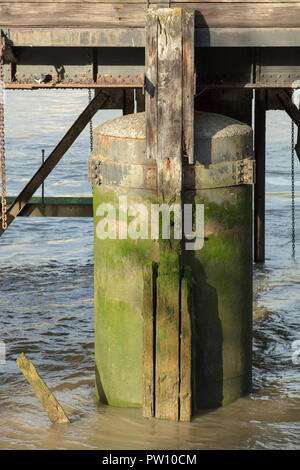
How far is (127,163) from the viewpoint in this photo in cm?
997

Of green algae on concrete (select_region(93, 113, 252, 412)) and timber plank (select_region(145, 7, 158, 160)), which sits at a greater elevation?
timber plank (select_region(145, 7, 158, 160))

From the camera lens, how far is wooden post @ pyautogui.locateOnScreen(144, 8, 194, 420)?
31.6ft

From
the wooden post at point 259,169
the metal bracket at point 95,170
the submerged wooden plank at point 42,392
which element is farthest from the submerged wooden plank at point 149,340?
the wooden post at point 259,169

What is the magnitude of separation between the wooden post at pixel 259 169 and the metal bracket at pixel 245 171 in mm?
5101

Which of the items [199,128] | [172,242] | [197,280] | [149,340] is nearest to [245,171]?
[199,128]

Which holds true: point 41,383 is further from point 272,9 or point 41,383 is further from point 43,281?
point 43,281

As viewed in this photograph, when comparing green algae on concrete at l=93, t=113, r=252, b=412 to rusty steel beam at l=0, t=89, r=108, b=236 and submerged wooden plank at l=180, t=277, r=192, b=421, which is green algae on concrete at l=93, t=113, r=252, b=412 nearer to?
submerged wooden plank at l=180, t=277, r=192, b=421

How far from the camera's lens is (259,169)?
1582cm

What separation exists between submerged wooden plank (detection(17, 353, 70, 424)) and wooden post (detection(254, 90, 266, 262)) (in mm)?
6627

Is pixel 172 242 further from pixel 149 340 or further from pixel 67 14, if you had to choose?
pixel 67 14

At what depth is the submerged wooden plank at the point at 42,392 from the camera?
33.4ft

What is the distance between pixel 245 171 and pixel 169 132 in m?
0.94

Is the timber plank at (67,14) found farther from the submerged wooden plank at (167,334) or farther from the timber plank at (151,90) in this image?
the submerged wooden plank at (167,334)

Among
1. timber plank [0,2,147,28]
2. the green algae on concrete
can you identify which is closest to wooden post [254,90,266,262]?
timber plank [0,2,147,28]
